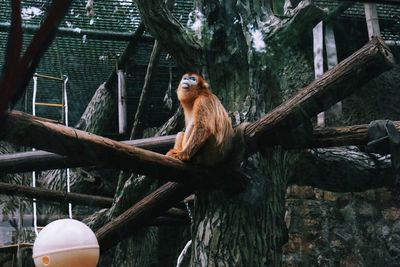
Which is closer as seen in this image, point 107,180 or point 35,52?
point 35,52

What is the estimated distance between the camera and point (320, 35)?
5594 mm

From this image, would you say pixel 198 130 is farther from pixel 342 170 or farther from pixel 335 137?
pixel 342 170

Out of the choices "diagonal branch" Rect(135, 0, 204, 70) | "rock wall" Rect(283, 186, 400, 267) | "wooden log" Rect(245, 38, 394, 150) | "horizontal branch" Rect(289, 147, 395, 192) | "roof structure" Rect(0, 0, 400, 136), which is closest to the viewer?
"wooden log" Rect(245, 38, 394, 150)

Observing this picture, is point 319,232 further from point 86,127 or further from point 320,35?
point 86,127

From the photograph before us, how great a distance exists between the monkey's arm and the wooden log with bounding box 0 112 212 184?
0.16m

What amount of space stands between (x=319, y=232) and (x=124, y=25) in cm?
317

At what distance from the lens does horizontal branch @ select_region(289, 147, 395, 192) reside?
17.1 ft

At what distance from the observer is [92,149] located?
9.37 ft

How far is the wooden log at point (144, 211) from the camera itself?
3799 millimetres

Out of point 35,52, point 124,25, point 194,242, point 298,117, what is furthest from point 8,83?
point 124,25

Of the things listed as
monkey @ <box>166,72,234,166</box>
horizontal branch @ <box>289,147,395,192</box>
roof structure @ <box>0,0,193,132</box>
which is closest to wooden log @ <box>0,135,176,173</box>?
monkey @ <box>166,72,234,166</box>

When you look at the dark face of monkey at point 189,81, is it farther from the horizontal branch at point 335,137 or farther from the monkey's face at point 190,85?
the horizontal branch at point 335,137

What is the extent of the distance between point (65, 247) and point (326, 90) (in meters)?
1.69

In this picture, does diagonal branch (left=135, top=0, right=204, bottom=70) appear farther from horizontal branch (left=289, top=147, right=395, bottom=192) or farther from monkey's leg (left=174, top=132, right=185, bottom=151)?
horizontal branch (left=289, top=147, right=395, bottom=192)
